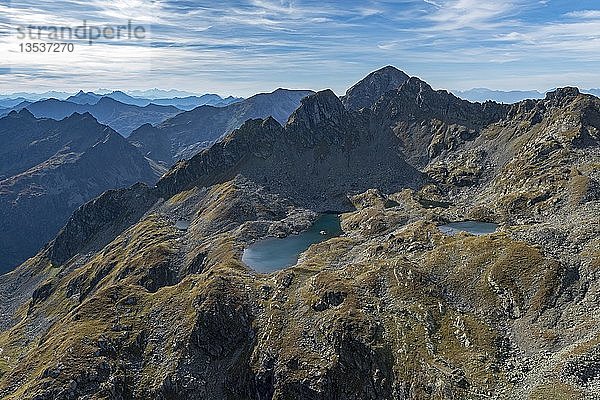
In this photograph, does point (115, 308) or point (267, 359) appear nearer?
point (267, 359)

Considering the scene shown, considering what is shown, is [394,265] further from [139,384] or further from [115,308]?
[115,308]

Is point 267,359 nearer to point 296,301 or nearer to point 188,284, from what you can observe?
point 296,301

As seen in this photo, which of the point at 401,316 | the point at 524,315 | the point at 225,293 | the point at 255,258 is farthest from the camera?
the point at 255,258

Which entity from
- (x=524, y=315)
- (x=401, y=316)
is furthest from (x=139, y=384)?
(x=524, y=315)

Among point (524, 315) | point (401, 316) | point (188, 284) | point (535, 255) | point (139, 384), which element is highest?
point (535, 255)

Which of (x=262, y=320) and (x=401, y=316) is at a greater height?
(x=401, y=316)

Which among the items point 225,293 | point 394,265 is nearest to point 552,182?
point 394,265

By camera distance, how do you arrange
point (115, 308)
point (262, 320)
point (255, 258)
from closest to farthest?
point (262, 320)
point (115, 308)
point (255, 258)
